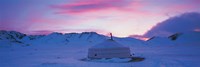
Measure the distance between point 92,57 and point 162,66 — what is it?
12.2 m

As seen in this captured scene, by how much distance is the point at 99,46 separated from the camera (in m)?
36.4

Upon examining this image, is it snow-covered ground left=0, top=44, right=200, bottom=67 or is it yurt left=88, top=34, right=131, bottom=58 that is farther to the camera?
yurt left=88, top=34, right=131, bottom=58

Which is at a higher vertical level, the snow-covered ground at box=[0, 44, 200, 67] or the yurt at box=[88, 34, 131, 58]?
the yurt at box=[88, 34, 131, 58]

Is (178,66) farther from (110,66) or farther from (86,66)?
(86,66)

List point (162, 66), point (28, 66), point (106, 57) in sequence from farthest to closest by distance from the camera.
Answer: point (106, 57) < point (28, 66) < point (162, 66)

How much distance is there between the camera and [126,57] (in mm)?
36219

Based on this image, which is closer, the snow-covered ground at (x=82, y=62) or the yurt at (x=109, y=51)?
the snow-covered ground at (x=82, y=62)

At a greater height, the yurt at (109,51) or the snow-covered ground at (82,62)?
the yurt at (109,51)

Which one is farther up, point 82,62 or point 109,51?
point 109,51

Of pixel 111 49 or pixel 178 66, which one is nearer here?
pixel 178 66

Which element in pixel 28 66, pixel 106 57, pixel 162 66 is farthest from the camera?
pixel 106 57

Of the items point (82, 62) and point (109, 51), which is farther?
point (109, 51)

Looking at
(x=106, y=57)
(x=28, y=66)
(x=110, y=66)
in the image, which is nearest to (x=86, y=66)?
(x=110, y=66)

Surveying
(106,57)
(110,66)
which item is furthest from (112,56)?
(110,66)
